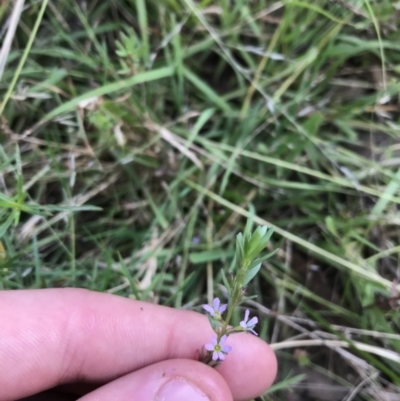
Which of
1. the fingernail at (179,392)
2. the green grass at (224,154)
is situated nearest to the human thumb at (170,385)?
the fingernail at (179,392)

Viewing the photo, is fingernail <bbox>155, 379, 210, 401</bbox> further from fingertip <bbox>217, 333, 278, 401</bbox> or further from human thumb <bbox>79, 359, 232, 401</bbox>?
fingertip <bbox>217, 333, 278, 401</bbox>

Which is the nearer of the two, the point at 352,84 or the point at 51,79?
the point at 51,79

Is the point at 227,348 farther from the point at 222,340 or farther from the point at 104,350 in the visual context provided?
the point at 104,350

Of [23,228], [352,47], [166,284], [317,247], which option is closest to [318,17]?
[352,47]

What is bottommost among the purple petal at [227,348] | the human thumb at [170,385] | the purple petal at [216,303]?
the human thumb at [170,385]

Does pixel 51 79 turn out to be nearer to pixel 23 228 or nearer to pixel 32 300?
pixel 23 228

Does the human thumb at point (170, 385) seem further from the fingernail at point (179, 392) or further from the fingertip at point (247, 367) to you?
the fingertip at point (247, 367)

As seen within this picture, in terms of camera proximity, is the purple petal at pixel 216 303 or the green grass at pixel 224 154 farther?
the green grass at pixel 224 154
